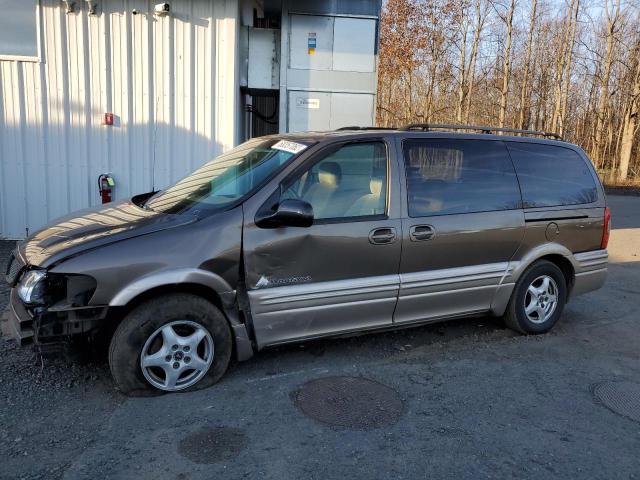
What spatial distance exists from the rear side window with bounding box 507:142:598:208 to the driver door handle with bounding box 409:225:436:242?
114 cm

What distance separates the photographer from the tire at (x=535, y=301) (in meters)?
4.96

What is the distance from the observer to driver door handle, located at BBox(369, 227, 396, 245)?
4.04 m

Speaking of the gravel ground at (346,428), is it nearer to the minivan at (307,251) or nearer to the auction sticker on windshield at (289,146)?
the minivan at (307,251)

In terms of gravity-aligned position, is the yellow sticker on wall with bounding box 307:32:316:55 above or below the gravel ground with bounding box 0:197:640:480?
above

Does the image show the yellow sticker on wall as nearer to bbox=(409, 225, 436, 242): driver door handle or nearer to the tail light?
the tail light

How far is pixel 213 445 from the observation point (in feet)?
10.1

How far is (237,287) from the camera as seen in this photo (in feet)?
12.2

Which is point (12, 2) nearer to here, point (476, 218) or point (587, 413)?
point (476, 218)

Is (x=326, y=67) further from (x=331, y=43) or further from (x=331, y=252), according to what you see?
(x=331, y=252)

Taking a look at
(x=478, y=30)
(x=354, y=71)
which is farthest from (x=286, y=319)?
(x=478, y=30)

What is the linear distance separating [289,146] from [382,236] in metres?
1.00

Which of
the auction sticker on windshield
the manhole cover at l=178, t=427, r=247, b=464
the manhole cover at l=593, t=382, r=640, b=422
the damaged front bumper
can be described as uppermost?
the auction sticker on windshield

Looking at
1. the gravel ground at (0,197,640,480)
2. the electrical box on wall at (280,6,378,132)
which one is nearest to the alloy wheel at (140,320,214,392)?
the gravel ground at (0,197,640,480)

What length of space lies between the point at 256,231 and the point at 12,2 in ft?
24.4
